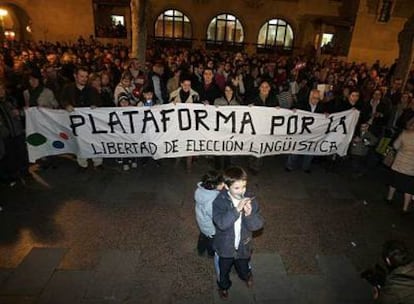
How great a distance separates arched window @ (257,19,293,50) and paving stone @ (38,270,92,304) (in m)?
23.0

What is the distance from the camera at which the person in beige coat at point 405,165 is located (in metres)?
5.25

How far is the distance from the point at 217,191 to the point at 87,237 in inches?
92.8

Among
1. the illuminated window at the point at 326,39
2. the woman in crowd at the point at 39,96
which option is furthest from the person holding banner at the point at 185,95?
the illuminated window at the point at 326,39

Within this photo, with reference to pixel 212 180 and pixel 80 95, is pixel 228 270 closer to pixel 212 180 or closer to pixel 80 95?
pixel 212 180

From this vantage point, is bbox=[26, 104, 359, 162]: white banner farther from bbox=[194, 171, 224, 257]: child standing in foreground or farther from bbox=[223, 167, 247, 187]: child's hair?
bbox=[223, 167, 247, 187]: child's hair

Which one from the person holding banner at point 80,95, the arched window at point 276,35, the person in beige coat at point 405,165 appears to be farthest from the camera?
the arched window at point 276,35

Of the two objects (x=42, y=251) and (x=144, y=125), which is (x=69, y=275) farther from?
(x=144, y=125)

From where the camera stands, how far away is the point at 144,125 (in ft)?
19.5

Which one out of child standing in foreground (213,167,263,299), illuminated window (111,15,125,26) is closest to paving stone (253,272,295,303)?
child standing in foreground (213,167,263,299)

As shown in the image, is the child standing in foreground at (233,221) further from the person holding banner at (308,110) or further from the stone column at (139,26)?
the stone column at (139,26)

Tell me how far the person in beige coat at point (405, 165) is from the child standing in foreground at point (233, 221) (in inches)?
138

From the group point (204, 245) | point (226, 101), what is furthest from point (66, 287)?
point (226, 101)

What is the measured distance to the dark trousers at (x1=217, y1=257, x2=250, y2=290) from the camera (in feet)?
11.6

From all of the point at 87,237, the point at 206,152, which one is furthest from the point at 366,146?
the point at 87,237
